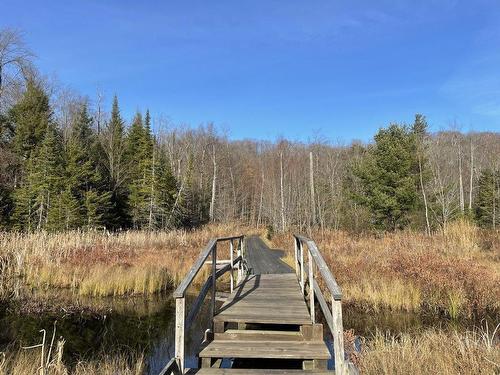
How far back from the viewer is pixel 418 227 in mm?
23703

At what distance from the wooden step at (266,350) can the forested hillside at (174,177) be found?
60.7ft

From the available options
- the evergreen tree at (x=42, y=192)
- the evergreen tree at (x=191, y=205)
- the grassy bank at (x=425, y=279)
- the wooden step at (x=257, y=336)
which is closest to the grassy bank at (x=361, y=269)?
the grassy bank at (x=425, y=279)

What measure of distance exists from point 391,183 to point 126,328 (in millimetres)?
18748

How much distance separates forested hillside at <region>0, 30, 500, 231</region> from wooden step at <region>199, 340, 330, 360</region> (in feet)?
60.7

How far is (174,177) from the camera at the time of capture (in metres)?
38.9

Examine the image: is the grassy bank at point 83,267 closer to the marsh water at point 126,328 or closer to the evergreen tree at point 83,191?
the marsh water at point 126,328

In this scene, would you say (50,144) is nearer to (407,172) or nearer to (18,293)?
(18,293)

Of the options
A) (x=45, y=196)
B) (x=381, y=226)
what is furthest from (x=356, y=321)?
(x=45, y=196)

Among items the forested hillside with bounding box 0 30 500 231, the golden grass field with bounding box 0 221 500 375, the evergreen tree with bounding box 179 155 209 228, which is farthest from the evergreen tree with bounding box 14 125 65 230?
the evergreen tree with bounding box 179 155 209 228

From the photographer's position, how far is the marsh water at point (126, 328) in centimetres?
737

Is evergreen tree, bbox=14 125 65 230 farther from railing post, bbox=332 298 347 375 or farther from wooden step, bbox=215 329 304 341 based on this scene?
railing post, bbox=332 298 347 375

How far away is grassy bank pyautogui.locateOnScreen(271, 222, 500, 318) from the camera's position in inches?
371

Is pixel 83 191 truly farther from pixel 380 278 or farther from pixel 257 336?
pixel 257 336

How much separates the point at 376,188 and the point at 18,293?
1895cm
